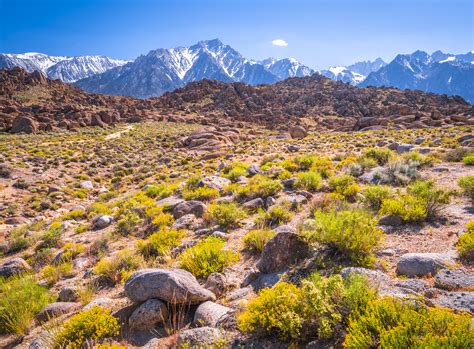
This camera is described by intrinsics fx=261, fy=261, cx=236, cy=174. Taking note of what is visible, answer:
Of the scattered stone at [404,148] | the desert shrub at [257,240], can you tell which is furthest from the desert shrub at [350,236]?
the scattered stone at [404,148]

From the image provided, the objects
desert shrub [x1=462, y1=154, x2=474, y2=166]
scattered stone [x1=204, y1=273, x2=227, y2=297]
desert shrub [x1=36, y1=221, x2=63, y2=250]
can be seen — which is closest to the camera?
scattered stone [x1=204, y1=273, x2=227, y2=297]

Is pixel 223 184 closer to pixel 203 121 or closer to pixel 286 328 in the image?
pixel 286 328

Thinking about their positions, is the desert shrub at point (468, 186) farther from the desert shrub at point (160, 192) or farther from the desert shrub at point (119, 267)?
the desert shrub at point (160, 192)

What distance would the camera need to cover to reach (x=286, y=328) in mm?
3264

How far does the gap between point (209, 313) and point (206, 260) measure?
1540 mm

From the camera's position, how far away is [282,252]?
16.5 ft

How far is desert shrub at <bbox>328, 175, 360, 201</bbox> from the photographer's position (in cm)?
827

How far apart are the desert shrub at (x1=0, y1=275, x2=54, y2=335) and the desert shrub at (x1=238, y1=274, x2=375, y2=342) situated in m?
3.88

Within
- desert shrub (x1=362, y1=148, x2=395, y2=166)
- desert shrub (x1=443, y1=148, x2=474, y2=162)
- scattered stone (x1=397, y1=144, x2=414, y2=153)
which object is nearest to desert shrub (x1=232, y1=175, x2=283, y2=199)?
desert shrub (x1=362, y1=148, x2=395, y2=166)

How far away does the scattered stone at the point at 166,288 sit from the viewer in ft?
13.7

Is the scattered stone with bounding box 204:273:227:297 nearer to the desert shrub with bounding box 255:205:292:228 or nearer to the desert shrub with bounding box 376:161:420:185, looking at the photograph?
the desert shrub with bounding box 255:205:292:228

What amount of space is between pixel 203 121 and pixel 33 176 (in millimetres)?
48000

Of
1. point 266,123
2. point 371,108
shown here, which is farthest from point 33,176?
point 371,108

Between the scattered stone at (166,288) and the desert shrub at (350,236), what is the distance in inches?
92.4
